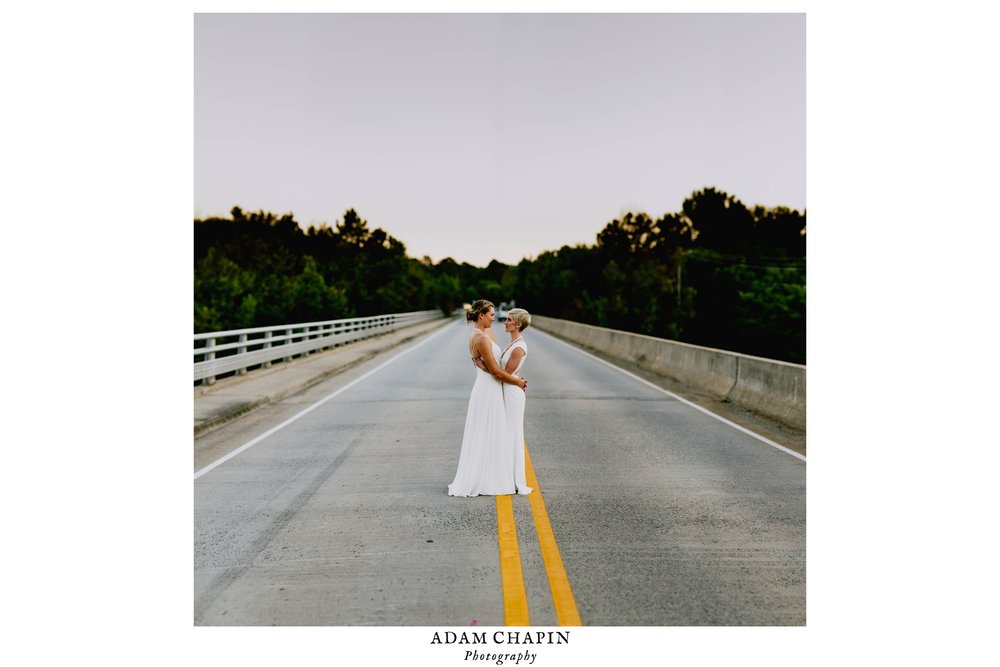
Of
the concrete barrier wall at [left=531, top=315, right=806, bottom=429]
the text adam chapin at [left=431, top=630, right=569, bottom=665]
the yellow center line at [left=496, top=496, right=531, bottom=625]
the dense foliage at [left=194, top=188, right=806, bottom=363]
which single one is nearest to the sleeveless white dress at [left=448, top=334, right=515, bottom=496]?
the yellow center line at [left=496, top=496, right=531, bottom=625]

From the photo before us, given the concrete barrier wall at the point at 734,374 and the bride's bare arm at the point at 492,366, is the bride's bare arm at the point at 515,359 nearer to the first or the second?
the bride's bare arm at the point at 492,366

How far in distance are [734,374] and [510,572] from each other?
10.6 m

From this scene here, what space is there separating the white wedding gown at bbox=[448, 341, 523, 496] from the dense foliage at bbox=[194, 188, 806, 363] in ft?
162

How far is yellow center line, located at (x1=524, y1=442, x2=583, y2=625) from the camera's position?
14.1 ft

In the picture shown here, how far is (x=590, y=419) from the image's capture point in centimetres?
1180

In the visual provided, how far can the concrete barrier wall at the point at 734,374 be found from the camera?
11.5m

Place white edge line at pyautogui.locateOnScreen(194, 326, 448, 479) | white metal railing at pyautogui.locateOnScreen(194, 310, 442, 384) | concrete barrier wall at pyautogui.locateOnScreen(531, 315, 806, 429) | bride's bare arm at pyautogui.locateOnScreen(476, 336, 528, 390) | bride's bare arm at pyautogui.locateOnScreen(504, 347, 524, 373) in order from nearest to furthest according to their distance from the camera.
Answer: bride's bare arm at pyautogui.locateOnScreen(476, 336, 528, 390) < bride's bare arm at pyautogui.locateOnScreen(504, 347, 524, 373) < white edge line at pyautogui.locateOnScreen(194, 326, 448, 479) < concrete barrier wall at pyautogui.locateOnScreen(531, 315, 806, 429) < white metal railing at pyautogui.locateOnScreen(194, 310, 442, 384)

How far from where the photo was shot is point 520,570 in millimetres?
4969

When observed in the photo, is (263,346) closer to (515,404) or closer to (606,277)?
(515,404)

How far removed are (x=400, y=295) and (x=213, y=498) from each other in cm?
9732

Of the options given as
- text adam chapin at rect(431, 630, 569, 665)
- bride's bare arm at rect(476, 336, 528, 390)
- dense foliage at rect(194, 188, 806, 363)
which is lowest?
text adam chapin at rect(431, 630, 569, 665)

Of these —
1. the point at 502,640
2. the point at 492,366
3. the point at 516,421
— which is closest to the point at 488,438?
the point at 516,421

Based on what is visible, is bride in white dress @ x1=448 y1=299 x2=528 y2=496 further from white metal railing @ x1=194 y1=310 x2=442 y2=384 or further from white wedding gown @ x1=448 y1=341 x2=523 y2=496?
white metal railing @ x1=194 y1=310 x2=442 y2=384
